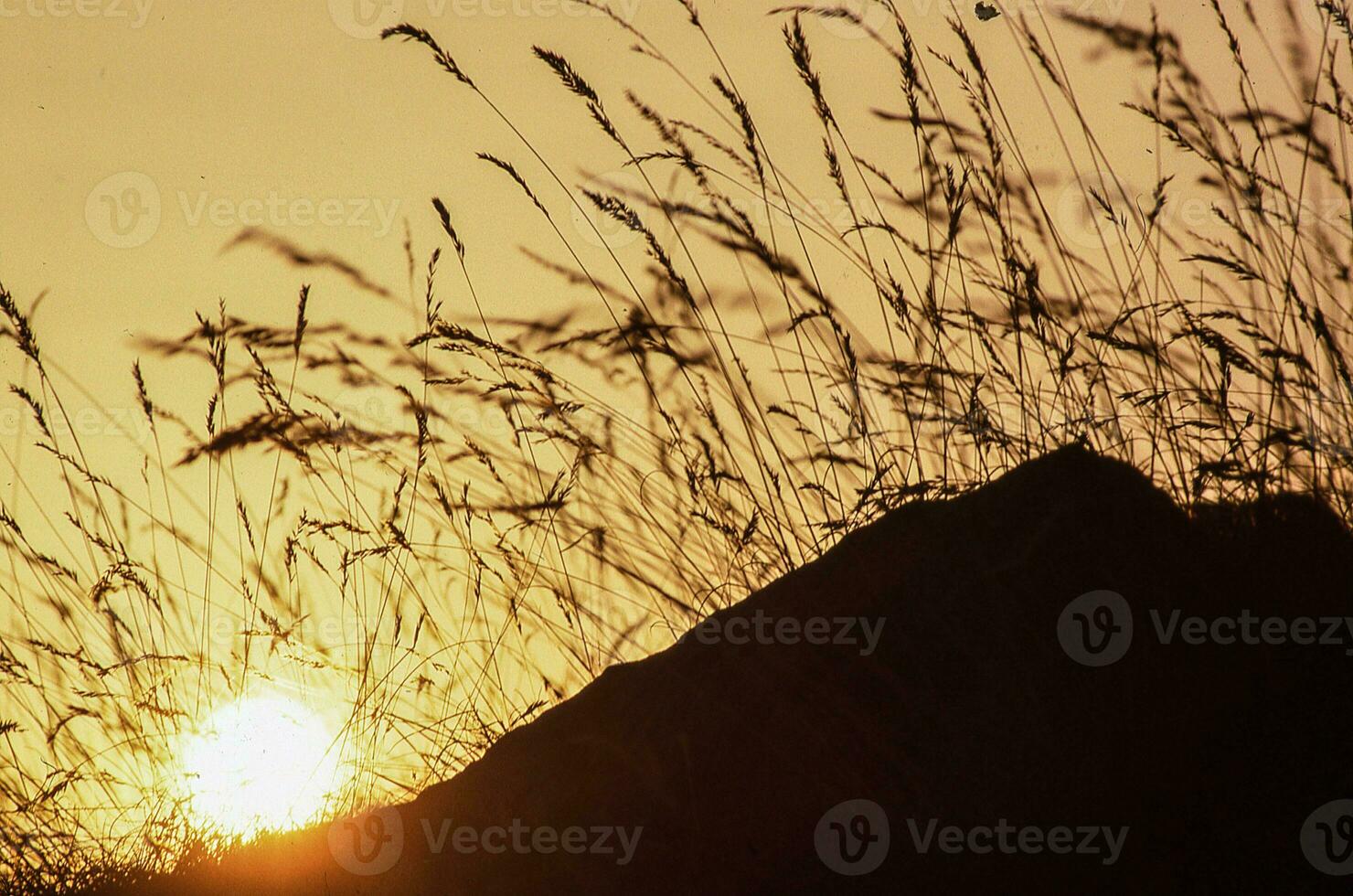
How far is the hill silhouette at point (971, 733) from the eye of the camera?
1.52 m

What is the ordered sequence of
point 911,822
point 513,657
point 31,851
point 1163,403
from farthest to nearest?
1. point 513,657
2. point 31,851
3. point 1163,403
4. point 911,822

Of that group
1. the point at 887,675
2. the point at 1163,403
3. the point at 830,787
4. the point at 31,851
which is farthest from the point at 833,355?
the point at 31,851

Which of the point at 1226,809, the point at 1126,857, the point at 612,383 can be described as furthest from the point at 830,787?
the point at 612,383

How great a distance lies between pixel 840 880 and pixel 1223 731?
1.86 ft

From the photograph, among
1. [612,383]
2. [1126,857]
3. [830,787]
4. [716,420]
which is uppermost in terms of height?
[612,383]

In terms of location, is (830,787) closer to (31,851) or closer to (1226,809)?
(1226,809)

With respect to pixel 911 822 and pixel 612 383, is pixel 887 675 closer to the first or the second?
pixel 911 822

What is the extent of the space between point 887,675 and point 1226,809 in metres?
0.49

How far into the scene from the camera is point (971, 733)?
165 cm

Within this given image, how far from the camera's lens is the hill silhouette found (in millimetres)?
1523

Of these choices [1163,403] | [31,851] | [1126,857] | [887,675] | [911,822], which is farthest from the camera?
[31,851]

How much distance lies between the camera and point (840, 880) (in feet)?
5.19

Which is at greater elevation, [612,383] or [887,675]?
[612,383]

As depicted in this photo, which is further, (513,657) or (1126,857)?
(513,657)
